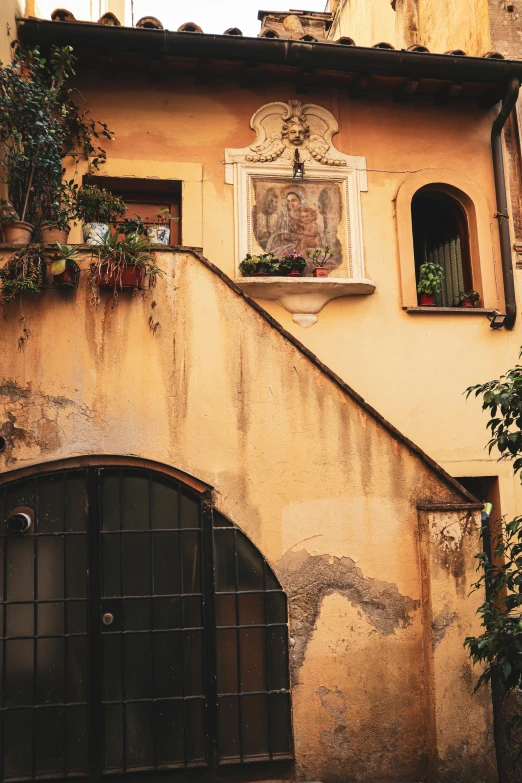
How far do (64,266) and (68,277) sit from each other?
0.31ft

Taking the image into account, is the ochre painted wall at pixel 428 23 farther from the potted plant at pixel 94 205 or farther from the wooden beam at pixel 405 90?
the potted plant at pixel 94 205

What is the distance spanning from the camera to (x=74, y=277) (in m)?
5.63

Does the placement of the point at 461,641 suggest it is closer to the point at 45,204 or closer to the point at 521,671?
the point at 521,671

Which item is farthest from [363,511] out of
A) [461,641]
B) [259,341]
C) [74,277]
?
[74,277]

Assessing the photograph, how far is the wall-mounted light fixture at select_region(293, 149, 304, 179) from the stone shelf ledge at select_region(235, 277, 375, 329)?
4.27 feet

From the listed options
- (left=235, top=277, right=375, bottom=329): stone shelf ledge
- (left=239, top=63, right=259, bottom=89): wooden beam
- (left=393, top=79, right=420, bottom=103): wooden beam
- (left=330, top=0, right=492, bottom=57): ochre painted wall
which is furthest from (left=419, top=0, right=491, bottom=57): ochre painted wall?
(left=235, top=277, right=375, bottom=329): stone shelf ledge

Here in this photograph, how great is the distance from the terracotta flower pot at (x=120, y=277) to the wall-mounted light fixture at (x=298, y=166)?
3.38 m

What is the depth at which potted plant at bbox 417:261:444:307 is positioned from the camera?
27.5 feet

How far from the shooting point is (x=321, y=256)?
27.5ft

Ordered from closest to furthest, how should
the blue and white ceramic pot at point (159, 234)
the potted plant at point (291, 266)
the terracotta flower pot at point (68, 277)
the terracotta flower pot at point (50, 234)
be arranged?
the terracotta flower pot at point (68, 277)
the terracotta flower pot at point (50, 234)
the blue and white ceramic pot at point (159, 234)
the potted plant at point (291, 266)

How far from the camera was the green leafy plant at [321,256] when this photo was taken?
8.28 meters

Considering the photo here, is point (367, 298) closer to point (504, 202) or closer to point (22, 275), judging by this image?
point (504, 202)

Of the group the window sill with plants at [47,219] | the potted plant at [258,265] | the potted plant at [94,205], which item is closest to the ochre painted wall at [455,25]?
the potted plant at [258,265]

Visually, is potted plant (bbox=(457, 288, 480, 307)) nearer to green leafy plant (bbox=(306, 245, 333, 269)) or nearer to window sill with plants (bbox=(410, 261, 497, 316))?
window sill with plants (bbox=(410, 261, 497, 316))
